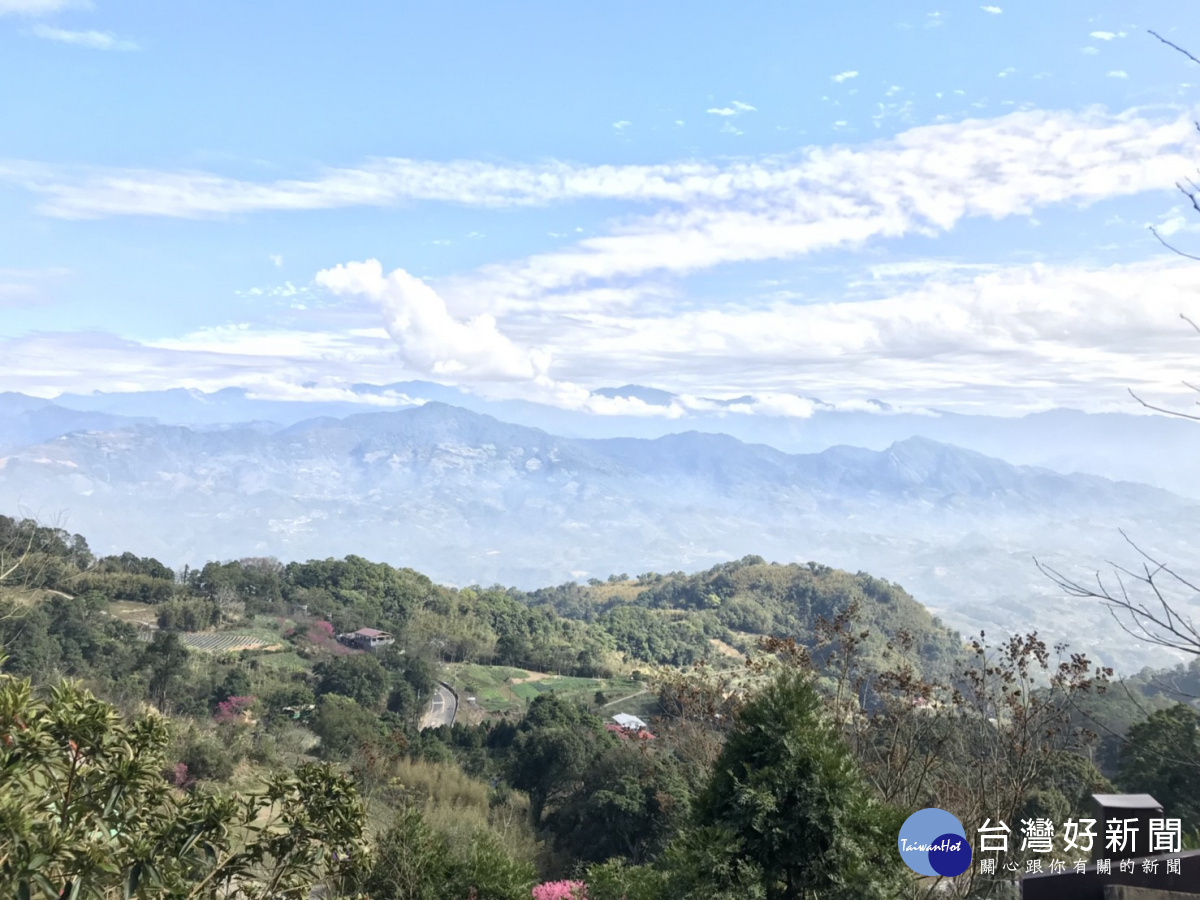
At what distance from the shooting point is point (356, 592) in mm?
54031

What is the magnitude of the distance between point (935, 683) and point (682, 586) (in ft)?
260

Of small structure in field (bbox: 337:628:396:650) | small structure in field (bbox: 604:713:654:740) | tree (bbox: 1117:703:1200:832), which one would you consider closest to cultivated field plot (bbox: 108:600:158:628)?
small structure in field (bbox: 337:628:396:650)

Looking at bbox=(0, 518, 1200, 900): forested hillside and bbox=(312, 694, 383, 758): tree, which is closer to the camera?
bbox=(0, 518, 1200, 900): forested hillside

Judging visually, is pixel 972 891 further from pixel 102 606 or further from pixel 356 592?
pixel 356 592

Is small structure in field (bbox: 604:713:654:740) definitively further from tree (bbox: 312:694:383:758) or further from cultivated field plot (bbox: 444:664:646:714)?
tree (bbox: 312:694:383:758)

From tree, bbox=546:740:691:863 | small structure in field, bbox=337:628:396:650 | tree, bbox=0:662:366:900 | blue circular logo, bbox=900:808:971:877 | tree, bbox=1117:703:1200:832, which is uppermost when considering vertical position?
tree, bbox=0:662:366:900

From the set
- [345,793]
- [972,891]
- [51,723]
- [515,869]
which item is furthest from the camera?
[515,869]

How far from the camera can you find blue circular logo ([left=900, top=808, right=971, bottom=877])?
16.4ft

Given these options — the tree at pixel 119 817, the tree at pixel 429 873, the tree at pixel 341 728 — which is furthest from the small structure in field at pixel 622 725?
the tree at pixel 119 817

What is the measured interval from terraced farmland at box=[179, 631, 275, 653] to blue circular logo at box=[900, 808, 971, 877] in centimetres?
3708

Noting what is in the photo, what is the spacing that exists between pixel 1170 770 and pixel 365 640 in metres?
40.6

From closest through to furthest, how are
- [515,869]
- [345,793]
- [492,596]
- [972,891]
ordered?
[345,793] → [972,891] → [515,869] → [492,596]

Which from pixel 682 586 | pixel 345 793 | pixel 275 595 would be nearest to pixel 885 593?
pixel 682 586

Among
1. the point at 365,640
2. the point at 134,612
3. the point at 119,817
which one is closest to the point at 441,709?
the point at 365,640
